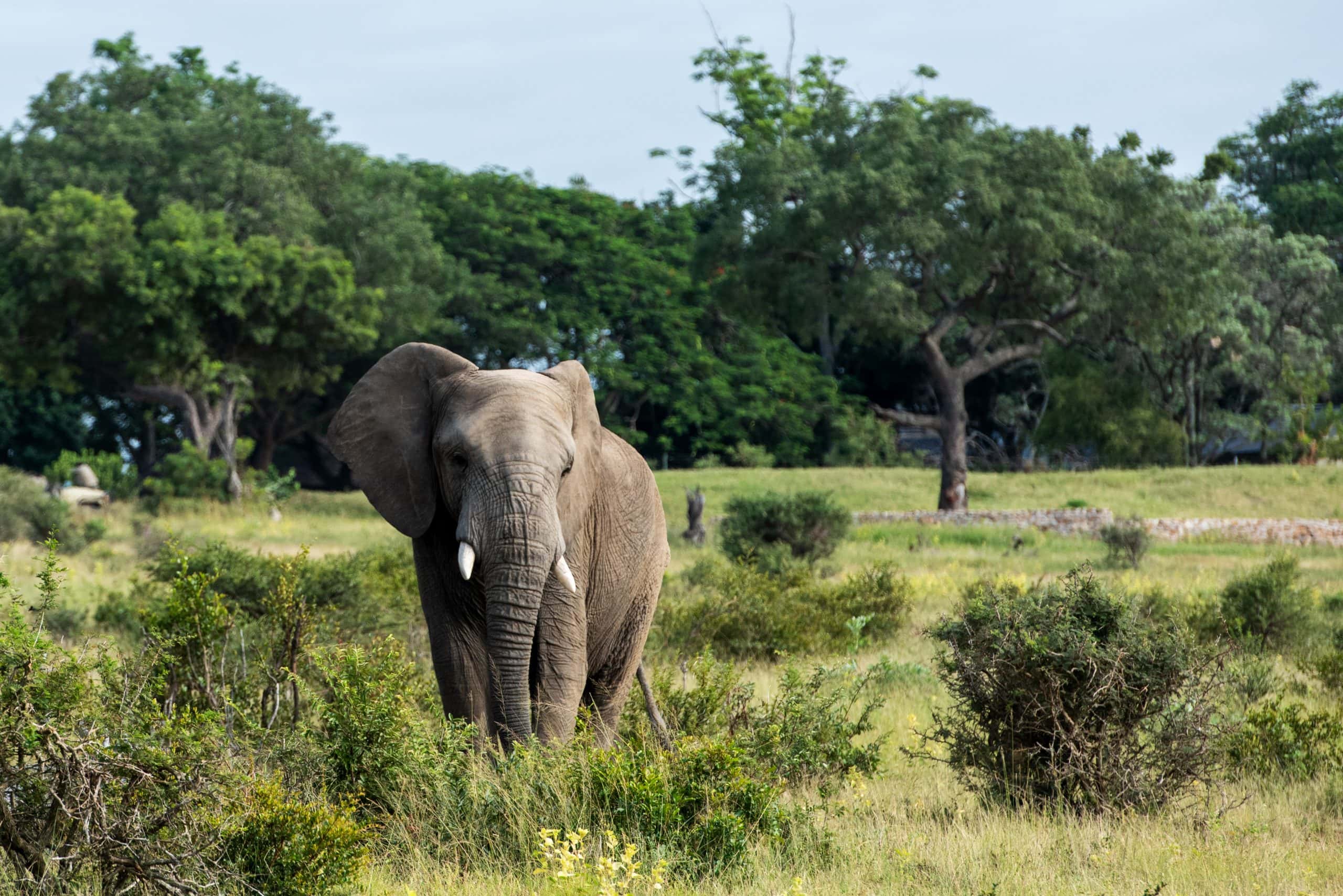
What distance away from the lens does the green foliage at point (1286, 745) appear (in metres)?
7.32

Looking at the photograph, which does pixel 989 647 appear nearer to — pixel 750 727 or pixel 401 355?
pixel 750 727

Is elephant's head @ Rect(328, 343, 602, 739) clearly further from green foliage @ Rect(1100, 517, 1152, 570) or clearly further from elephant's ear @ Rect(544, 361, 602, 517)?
green foliage @ Rect(1100, 517, 1152, 570)

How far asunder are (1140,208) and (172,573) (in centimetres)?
2512

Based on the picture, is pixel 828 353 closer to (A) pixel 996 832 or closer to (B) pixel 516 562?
(A) pixel 996 832

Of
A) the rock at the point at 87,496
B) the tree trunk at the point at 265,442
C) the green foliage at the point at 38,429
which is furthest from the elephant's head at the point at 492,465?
the green foliage at the point at 38,429

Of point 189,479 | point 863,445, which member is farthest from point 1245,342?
point 189,479

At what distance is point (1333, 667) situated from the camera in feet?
31.3

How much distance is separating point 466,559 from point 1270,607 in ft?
30.7

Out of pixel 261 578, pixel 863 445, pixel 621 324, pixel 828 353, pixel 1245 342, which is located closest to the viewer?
pixel 261 578

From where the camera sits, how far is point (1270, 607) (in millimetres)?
12523

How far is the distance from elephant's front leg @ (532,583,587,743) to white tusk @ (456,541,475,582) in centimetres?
53

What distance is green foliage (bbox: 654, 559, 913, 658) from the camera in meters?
12.1

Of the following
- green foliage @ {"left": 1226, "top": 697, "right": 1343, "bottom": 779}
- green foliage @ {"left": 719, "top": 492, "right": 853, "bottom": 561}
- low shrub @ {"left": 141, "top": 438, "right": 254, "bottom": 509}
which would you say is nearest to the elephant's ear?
green foliage @ {"left": 1226, "top": 697, "right": 1343, "bottom": 779}

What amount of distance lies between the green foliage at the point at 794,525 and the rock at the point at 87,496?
1632cm
